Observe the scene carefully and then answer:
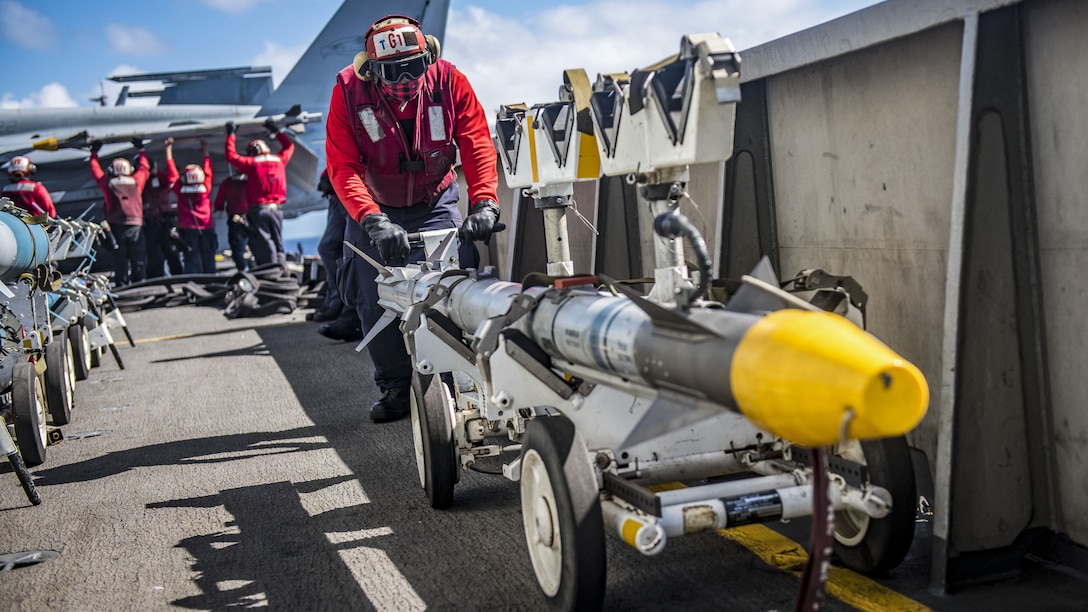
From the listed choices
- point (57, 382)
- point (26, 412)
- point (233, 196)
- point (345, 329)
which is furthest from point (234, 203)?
point (26, 412)

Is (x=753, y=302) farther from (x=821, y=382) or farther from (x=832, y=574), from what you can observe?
(x=832, y=574)

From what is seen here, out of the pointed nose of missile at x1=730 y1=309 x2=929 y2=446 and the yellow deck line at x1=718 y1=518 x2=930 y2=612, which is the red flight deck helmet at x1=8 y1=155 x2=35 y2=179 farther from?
the pointed nose of missile at x1=730 y1=309 x2=929 y2=446

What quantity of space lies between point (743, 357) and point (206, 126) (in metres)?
23.3

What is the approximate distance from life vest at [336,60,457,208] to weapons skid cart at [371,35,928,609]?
90.1 inches

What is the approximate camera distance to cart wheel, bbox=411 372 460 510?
4.36 m

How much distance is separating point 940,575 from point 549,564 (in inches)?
49.0

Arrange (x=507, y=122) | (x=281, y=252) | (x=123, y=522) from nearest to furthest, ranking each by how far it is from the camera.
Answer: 1. (x=507, y=122)
2. (x=123, y=522)
3. (x=281, y=252)

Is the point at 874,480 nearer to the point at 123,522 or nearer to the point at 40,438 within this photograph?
the point at 123,522

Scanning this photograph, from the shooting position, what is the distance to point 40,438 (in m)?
6.01

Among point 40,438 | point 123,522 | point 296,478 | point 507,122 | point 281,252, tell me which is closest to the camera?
point 507,122

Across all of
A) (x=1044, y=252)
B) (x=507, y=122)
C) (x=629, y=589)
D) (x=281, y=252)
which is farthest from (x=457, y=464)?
(x=281, y=252)

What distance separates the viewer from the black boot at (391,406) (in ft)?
21.6

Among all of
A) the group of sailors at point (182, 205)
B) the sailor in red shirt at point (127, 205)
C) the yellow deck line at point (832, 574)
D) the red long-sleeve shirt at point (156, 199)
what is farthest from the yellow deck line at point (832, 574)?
the red long-sleeve shirt at point (156, 199)

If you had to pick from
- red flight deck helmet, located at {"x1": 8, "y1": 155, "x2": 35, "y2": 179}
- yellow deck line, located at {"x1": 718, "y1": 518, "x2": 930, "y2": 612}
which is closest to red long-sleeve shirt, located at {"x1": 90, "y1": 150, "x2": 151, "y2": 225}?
red flight deck helmet, located at {"x1": 8, "y1": 155, "x2": 35, "y2": 179}
